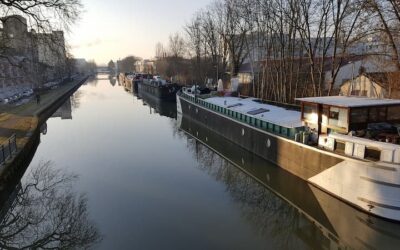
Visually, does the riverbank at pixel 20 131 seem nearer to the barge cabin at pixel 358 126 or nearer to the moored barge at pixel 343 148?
the moored barge at pixel 343 148

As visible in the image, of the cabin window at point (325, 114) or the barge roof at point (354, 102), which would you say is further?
the cabin window at point (325, 114)

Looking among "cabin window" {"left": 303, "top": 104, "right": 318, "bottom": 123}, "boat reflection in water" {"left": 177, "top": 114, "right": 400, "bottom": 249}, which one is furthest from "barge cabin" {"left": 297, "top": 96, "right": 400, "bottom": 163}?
"boat reflection in water" {"left": 177, "top": 114, "right": 400, "bottom": 249}

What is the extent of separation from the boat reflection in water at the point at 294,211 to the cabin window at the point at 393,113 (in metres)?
4.59

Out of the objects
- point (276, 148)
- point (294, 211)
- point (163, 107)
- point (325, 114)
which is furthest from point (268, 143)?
point (163, 107)

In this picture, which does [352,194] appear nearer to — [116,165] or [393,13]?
[393,13]

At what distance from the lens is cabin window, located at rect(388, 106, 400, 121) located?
16641 mm

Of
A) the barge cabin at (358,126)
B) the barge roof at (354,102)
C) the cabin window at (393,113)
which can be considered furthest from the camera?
the cabin window at (393,113)

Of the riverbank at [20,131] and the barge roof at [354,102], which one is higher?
the barge roof at [354,102]

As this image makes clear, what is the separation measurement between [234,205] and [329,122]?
5926 millimetres

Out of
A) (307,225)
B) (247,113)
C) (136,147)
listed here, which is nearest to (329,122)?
(307,225)

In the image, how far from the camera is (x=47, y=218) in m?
15.2

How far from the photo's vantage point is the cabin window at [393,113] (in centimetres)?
1664

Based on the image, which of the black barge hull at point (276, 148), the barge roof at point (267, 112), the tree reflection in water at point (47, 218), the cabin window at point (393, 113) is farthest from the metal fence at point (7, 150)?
the cabin window at point (393, 113)

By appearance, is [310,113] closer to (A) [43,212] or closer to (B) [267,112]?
(B) [267,112]
